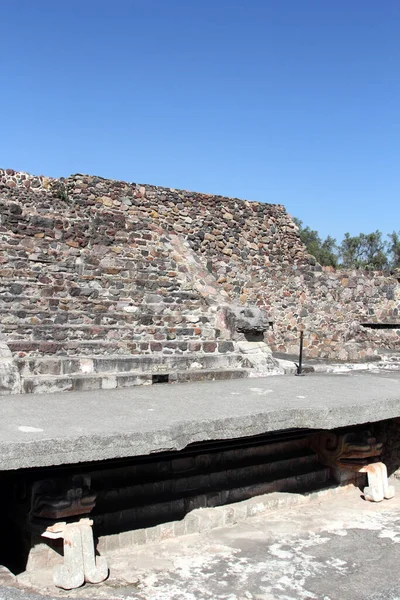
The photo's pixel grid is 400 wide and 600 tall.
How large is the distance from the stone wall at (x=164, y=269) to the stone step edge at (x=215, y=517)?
3116 mm

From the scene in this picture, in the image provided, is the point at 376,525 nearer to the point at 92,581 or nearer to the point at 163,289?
the point at 92,581

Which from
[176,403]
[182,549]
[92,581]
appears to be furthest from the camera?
[176,403]

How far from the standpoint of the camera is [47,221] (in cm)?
1012

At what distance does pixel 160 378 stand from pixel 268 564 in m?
2.56

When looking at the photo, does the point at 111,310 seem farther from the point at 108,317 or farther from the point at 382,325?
the point at 382,325

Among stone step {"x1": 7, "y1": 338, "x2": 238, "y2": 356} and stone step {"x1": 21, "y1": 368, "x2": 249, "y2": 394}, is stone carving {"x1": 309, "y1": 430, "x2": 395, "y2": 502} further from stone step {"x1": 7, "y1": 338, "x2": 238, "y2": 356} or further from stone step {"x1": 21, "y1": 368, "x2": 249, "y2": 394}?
stone step {"x1": 7, "y1": 338, "x2": 238, "y2": 356}

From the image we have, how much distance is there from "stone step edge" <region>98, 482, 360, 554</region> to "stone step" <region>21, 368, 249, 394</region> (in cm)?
161

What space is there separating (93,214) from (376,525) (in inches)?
299

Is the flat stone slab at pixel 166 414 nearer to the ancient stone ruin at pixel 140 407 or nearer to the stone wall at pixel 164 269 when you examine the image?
the ancient stone ruin at pixel 140 407

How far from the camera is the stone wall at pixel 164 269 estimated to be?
902cm

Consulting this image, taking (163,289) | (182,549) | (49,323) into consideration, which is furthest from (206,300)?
(182,549)

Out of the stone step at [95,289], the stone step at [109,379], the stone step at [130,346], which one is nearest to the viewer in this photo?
→ the stone step at [109,379]

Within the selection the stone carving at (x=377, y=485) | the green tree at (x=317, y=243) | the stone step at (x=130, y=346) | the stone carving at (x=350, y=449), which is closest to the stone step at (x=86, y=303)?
the stone step at (x=130, y=346)

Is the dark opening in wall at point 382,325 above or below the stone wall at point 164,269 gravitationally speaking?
below
